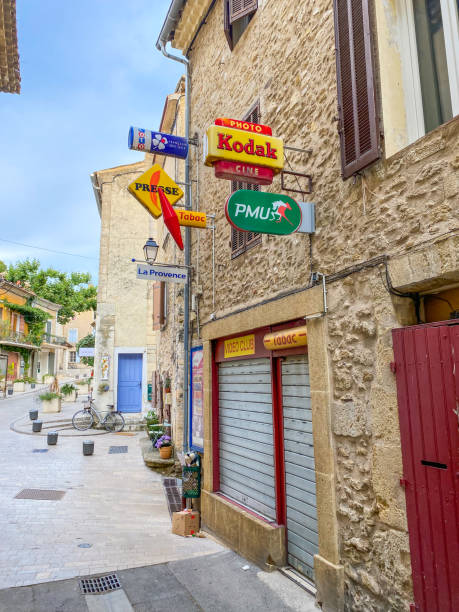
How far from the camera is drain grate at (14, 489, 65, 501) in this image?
24.1ft

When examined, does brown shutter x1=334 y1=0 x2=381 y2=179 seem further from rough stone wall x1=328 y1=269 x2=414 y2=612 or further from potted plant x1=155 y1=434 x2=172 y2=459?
potted plant x1=155 y1=434 x2=172 y2=459

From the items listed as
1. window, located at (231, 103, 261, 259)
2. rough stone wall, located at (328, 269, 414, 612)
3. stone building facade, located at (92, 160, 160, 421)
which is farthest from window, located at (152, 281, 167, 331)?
rough stone wall, located at (328, 269, 414, 612)

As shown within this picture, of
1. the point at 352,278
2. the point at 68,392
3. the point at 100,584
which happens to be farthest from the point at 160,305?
the point at 68,392

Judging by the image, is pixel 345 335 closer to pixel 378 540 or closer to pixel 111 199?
pixel 378 540

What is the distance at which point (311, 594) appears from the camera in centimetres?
410

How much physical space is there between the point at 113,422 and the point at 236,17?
12584 millimetres

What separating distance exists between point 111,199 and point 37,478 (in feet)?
38.2

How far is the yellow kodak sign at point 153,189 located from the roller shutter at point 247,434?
253 centimetres

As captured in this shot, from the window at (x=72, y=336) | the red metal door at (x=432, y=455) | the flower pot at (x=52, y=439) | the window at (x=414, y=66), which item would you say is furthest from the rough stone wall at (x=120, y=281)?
the window at (x=72, y=336)

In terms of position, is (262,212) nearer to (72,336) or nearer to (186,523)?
(186,523)

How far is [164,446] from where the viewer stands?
10.1m

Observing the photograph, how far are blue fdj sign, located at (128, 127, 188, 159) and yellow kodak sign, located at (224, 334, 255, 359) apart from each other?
3.04m

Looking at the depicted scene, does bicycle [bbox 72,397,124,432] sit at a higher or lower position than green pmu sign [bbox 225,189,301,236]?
lower

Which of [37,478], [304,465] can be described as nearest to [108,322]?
[37,478]
